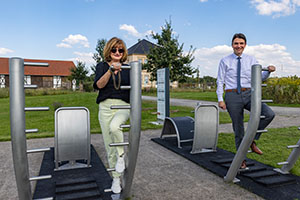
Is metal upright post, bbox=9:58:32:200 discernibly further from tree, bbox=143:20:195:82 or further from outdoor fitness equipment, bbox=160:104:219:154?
tree, bbox=143:20:195:82

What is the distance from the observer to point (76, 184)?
140 inches

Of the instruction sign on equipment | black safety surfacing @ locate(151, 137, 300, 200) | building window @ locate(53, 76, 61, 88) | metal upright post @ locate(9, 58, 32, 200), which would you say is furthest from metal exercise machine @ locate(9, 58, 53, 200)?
building window @ locate(53, 76, 61, 88)

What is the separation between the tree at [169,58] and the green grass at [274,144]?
294 inches

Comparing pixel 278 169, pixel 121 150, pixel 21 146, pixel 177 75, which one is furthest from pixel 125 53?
pixel 177 75

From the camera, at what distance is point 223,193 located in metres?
3.25

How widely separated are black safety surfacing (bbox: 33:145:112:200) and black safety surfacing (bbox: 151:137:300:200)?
5.27 feet

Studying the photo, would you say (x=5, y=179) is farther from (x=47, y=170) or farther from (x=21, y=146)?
(x=21, y=146)

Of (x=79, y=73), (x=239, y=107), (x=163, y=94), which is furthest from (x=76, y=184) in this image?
(x=79, y=73)

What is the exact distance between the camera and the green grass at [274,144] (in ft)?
14.9

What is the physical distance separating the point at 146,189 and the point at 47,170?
176 centimetres

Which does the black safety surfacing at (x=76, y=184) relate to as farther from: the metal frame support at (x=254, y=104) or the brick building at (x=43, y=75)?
the brick building at (x=43, y=75)

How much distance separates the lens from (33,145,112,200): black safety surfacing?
3.19 meters

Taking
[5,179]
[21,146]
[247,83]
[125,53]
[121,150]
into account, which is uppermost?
[125,53]

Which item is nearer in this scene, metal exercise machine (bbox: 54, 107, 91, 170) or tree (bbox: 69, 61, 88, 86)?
metal exercise machine (bbox: 54, 107, 91, 170)
